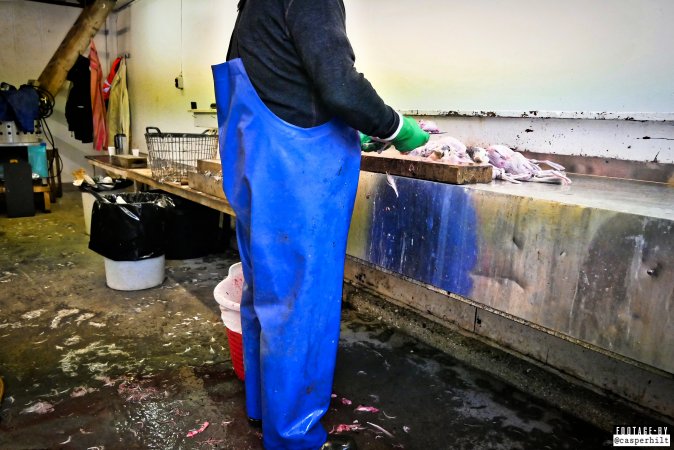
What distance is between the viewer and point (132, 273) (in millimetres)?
3186

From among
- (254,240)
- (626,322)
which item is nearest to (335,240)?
(254,240)

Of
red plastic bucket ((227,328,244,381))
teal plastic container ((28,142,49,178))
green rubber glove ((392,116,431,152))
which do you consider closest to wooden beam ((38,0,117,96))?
teal plastic container ((28,142,49,178))

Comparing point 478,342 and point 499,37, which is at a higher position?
point 499,37

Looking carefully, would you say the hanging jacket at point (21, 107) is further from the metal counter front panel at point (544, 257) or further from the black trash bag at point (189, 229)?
the metal counter front panel at point (544, 257)

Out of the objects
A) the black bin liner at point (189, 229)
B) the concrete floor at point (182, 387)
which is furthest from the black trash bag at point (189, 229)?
the concrete floor at point (182, 387)

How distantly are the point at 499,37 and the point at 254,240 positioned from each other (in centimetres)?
179

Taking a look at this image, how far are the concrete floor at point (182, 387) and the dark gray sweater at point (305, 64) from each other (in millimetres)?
1217

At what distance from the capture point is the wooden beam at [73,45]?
21.5ft

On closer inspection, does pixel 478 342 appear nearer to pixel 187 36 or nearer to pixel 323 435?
pixel 323 435

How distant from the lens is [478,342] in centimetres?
243

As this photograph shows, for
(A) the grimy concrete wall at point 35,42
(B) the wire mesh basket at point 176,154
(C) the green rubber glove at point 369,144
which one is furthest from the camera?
(A) the grimy concrete wall at point 35,42

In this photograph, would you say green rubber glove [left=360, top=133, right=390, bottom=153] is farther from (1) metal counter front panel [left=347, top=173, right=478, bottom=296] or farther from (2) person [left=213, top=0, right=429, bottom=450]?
(1) metal counter front panel [left=347, top=173, right=478, bottom=296]

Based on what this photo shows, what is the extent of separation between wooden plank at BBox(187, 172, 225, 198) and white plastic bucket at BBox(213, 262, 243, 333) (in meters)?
0.85

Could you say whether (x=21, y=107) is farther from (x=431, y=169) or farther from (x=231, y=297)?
(x=431, y=169)
